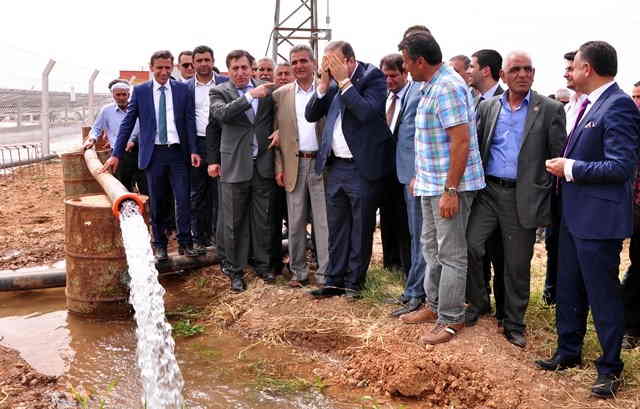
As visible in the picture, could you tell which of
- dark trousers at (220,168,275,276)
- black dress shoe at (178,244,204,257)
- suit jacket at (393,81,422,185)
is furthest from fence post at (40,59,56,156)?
suit jacket at (393,81,422,185)

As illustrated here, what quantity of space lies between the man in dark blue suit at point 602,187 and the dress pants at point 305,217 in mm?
2265

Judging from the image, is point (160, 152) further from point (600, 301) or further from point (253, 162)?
point (600, 301)

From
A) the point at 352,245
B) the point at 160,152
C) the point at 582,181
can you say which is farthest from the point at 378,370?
the point at 160,152

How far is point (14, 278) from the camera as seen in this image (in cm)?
542

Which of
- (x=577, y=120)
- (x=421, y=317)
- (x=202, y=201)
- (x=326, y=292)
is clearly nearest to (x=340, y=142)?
(x=326, y=292)

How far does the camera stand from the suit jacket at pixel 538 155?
3846 mm

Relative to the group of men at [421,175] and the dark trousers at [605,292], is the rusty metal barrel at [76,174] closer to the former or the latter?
the group of men at [421,175]

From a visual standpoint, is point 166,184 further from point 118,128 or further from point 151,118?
point 118,128

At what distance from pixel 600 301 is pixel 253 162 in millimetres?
3155

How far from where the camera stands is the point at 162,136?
5703 mm

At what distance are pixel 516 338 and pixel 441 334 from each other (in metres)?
0.52

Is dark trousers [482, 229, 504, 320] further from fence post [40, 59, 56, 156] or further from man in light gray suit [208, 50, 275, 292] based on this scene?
fence post [40, 59, 56, 156]

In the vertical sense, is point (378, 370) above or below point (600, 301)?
below

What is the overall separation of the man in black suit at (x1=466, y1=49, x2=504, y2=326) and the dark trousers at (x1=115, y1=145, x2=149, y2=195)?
4.17 meters
